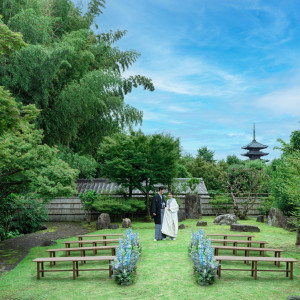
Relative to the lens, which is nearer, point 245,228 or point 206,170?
point 245,228

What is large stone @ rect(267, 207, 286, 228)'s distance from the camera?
13509 mm

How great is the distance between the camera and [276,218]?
13.8 m

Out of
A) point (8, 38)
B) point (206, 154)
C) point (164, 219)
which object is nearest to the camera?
point (8, 38)

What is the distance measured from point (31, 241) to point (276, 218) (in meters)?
9.83

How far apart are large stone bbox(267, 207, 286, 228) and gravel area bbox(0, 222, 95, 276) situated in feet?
25.5

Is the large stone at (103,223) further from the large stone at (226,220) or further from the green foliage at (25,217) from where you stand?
the large stone at (226,220)

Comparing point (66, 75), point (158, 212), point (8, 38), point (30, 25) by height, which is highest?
point (30, 25)

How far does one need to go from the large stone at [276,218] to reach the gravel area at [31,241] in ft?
25.5

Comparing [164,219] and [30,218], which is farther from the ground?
[164,219]

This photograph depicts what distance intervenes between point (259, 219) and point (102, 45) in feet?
42.6

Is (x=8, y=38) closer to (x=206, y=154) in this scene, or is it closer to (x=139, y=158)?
(x=139, y=158)

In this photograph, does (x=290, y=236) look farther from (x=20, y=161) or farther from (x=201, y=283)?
(x=20, y=161)

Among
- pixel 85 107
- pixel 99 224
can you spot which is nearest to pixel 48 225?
pixel 99 224

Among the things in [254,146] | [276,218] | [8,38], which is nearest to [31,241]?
[8,38]
